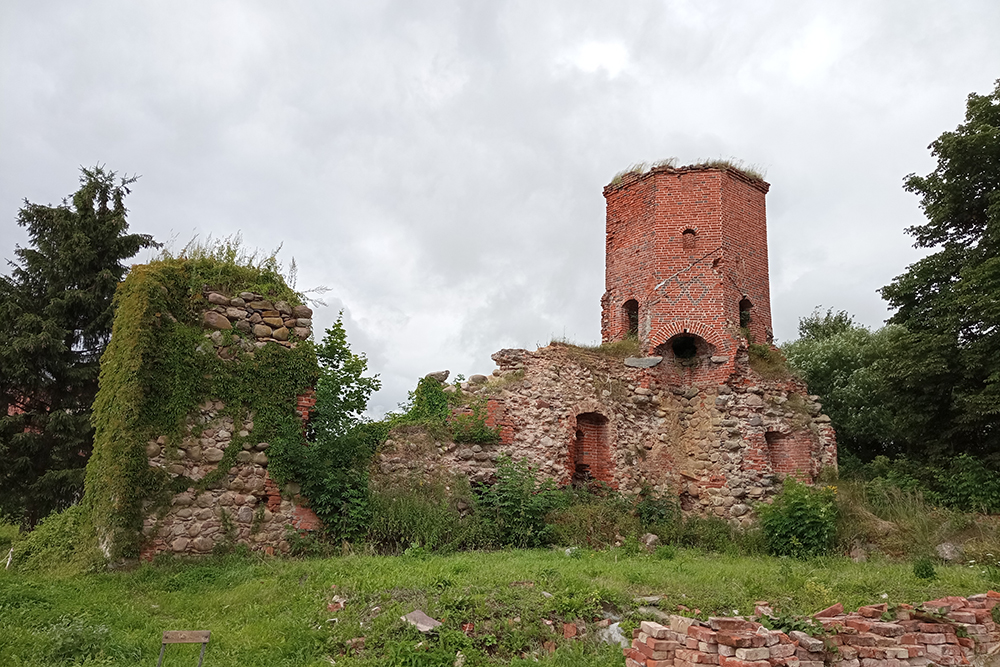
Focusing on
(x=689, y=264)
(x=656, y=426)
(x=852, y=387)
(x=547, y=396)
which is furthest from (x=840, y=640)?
(x=852, y=387)

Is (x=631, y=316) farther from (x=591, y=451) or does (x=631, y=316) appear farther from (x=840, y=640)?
(x=840, y=640)

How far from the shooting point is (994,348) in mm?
13609

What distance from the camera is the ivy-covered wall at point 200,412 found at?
9.42 metres

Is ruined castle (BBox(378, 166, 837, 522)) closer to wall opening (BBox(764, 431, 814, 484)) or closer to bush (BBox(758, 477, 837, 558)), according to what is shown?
wall opening (BBox(764, 431, 814, 484))

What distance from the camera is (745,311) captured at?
16.8 meters

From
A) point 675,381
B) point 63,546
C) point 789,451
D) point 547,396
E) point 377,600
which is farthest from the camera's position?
point 675,381

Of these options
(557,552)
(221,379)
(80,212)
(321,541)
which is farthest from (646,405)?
(80,212)

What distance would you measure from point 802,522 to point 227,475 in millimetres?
9976

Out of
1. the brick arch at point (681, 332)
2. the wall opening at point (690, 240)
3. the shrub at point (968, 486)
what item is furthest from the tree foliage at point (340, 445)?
the shrub at point (968, 486)

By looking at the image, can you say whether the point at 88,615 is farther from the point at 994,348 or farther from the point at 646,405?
the point at 994,348

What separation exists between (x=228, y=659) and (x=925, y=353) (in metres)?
14.5

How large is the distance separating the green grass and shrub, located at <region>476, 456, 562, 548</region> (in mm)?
1838

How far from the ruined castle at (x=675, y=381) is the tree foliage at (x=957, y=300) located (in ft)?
7.36

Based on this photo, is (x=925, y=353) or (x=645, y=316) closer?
(x=925, y=353)
